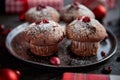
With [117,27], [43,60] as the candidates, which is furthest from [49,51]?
[117,27]

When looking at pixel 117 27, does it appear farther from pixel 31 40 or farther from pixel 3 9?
pixel 3 9

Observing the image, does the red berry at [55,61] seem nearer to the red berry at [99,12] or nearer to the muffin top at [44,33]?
the muffin top at [44,33]

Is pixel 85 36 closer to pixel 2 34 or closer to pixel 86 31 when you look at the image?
pixel 86 31

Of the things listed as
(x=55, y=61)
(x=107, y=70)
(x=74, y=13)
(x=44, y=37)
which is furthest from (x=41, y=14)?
(x=107, y=70)

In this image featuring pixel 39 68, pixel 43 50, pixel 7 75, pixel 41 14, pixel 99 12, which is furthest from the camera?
pixel 99 12

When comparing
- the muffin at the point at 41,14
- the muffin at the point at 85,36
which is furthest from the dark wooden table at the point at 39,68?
the muffin at the point at 41,14
